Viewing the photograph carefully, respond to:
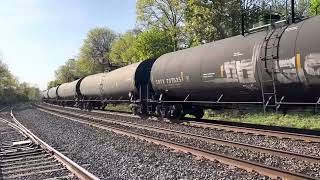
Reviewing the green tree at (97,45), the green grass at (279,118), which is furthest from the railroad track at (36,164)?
the green tree at (97,45)

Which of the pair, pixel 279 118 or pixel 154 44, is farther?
pixel 154 44

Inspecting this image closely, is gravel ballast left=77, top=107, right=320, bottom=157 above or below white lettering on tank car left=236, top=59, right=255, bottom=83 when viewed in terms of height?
below

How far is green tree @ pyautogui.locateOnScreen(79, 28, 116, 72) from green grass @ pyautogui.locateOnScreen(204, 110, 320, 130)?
87.0 metres

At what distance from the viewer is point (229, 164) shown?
962 cm

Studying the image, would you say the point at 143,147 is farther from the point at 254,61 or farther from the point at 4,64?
the point at 4,64

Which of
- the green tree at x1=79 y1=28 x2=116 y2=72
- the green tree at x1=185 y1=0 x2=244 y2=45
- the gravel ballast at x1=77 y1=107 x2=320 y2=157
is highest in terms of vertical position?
the green tree at x1=79 y1=28 x2=116 y2=72

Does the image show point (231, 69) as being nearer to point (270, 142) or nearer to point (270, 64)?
point (270, 64)

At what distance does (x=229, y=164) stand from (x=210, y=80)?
6.88 m

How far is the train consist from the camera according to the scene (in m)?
11.7

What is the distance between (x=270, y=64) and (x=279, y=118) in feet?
25.1

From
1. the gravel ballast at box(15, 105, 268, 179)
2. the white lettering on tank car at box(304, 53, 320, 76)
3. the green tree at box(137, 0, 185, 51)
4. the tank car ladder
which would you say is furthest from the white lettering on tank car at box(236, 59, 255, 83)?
the green tree at box(137, 0, 185, 51)

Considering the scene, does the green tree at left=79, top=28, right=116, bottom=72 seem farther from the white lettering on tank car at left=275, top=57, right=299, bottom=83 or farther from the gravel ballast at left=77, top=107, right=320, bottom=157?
the white lettering on tank car at left=275, top=57, right=299, bottom=83

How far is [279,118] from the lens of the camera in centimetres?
1988

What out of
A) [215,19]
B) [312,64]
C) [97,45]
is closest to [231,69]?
[312,64]
